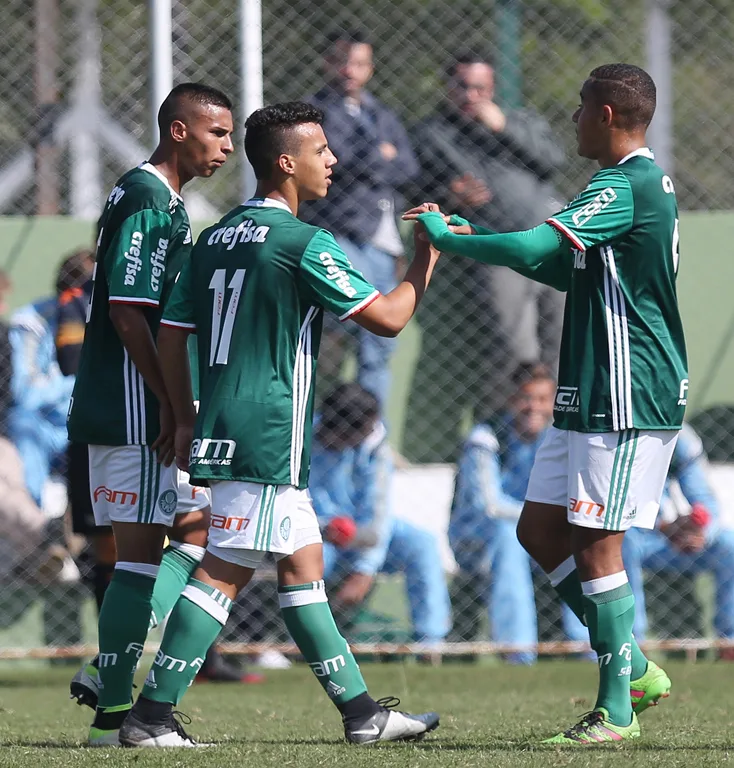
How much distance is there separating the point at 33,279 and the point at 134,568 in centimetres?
432

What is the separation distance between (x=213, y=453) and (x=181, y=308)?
0.48m

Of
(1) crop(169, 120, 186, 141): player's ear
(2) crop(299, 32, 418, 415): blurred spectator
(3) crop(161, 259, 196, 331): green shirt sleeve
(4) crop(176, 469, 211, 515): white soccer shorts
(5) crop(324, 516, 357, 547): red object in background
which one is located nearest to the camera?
(3) crop(161, 259, 196, 331): green shirt sleeve

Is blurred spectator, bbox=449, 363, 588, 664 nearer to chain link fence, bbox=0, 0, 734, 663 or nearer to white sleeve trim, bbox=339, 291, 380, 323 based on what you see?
chain link fence, bbox=0, 0, 734, 663

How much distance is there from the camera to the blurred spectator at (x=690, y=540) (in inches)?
306

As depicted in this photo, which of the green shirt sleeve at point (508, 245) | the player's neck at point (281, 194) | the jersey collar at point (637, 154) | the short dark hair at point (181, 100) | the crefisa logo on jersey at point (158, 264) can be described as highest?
the short dark hair at point (181, 100)

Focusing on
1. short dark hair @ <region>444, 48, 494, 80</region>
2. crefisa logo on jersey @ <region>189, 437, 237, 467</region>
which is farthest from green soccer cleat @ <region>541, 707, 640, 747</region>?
short dark hair @ <region>444, 48, 494, 80</region>

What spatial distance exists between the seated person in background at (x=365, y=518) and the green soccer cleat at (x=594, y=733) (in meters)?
3.40

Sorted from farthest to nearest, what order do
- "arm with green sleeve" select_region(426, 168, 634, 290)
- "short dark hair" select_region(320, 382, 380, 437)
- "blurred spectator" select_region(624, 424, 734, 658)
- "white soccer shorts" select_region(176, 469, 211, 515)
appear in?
1. "blurred spectator" select_region(624, 424, 734, 658)
2. "short dark hair" select_region(320, 382, 380, 437)
3. "white soccer shorts" select_region(176, 469, 211, 515)
4. "arm with green sleeve" select_region(426, 168, 634, 290)

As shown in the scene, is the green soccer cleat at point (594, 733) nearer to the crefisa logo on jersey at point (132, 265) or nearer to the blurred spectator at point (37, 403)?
the crefisa logo on jersey at point (132, 265)

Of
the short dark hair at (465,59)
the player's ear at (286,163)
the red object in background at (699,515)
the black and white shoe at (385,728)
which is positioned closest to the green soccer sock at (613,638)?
the black and white shoe at (385,728)

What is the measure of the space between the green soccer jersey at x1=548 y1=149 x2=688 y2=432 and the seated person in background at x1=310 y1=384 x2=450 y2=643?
3.35 m

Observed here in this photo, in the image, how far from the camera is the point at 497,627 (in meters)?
7.67

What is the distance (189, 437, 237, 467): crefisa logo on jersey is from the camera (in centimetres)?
414

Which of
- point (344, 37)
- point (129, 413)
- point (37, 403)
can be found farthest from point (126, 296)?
point (344, 37)
